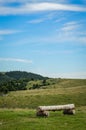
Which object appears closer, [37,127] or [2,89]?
[37,127]

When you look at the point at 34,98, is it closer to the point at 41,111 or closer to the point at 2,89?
the point at 2,89

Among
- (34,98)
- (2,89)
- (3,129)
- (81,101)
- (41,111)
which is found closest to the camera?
A: (3,129)

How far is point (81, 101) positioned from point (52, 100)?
12221 mm

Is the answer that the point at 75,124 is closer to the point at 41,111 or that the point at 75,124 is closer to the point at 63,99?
the point at 41,111

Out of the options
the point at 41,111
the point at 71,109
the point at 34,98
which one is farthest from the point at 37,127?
the point at 34,98

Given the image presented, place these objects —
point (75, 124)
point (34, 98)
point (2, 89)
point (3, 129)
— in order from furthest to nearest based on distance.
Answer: point (2, 89) < point (34, 98) < point (75, 124) < point (3, 129)

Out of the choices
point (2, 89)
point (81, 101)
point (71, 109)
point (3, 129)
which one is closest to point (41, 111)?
point (71, 109)

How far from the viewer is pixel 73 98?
4855 inches

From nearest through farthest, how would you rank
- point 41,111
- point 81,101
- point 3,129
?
point 3,129 → point 41,111 → point 81,101

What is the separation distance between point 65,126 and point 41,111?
718 cm

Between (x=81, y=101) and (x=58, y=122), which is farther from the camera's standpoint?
(x=81, y=101)

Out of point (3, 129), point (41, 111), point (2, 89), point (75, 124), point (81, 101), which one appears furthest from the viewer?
point (2, 89)

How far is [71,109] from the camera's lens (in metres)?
38.8

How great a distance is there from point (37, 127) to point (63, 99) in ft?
311
